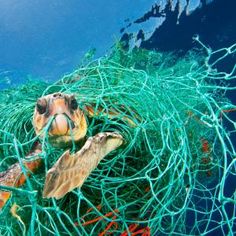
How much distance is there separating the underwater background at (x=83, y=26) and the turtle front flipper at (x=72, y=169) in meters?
4.37

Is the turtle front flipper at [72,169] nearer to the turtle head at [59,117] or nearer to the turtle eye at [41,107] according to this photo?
the turtle head at [59,117]

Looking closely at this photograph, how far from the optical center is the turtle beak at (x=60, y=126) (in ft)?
5.40

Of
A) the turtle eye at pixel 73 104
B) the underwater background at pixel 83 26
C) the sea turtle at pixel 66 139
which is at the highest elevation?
the underwater background at pixel 83 26

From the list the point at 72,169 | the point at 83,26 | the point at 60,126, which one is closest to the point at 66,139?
the point at 60,126

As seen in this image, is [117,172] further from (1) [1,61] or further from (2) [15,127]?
(1) [1,61]

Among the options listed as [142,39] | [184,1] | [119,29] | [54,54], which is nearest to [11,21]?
[54,54]

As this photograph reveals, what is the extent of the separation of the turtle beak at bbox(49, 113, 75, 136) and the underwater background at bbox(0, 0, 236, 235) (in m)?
4.19

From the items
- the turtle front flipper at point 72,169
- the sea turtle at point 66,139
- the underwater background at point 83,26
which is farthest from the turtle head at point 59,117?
the underwater background at point 83,26

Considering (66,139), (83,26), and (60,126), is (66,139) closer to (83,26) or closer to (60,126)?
(60,126)

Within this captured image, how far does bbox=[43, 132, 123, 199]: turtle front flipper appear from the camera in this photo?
1.13 meters

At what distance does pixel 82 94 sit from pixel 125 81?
0.92 feet

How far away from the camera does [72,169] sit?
4.13 ft

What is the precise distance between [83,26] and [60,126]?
185 inches

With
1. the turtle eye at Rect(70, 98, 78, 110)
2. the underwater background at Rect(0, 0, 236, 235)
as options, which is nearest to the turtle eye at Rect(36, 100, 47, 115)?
the turtle eye at Rect(70, 98, 78, 110)
